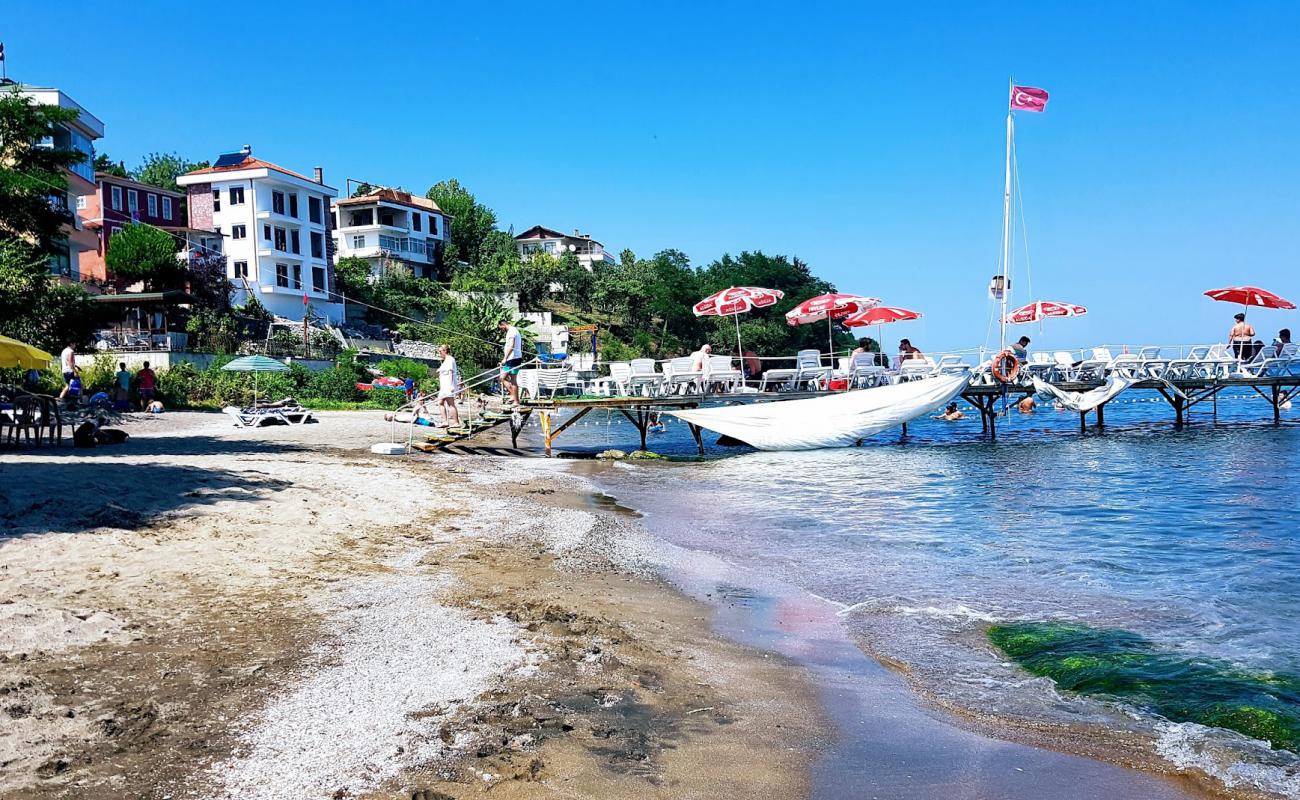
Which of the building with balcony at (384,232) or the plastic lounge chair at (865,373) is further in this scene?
the building with balcony at (384,232)

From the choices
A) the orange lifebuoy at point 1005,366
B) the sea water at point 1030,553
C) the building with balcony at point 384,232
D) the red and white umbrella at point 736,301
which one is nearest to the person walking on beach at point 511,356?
the sea water at point 1030,553

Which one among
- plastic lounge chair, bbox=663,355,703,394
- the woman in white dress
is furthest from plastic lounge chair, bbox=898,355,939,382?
the woman in white dress

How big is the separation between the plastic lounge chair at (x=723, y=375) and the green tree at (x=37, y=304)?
55.3ft

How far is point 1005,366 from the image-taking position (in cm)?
2906

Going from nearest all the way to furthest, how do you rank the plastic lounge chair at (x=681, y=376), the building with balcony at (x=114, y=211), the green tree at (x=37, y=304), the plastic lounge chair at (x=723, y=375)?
the green tree at (x=37, y=304)
the plastic lounge chair at (x=681, y=376)
the plastic lounge chair at (x=723, y=375)
the building with balcony at (x=114, y=211)

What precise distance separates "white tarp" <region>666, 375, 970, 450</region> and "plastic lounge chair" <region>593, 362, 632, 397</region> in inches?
174

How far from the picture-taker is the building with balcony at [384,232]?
76500 millimetres

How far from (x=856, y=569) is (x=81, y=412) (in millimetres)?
21775

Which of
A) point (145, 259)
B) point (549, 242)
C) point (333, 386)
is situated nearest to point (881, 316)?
point (333, 386)

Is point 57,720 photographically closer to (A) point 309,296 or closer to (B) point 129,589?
(B) point 129,589

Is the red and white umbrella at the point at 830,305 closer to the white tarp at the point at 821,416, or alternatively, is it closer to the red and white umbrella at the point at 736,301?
the red and white umbrella at the point at 736,301

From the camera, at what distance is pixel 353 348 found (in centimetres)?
4966

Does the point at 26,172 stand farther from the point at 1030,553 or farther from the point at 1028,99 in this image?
the point at 1028,99

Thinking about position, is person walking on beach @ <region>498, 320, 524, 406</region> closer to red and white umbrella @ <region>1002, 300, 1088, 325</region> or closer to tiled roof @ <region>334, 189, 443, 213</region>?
red and white umbrella @ <region>1002, 300, 1088, 325</region>
